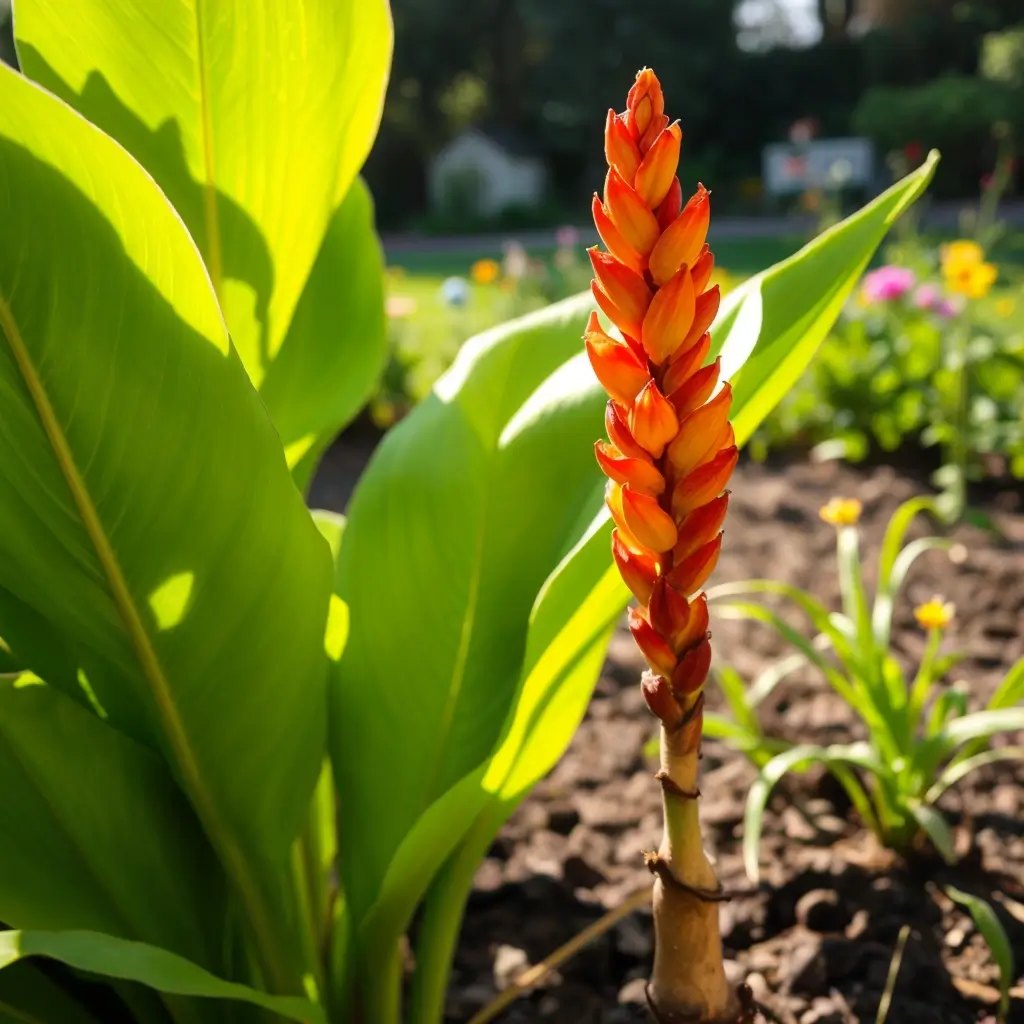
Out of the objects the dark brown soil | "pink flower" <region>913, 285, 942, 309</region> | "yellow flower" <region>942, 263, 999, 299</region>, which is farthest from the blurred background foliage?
the dark brown soil

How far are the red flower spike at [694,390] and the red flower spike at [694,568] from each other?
3.1 inches

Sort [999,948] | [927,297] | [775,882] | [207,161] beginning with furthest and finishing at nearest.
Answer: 1. [927,297]
2. [775,882]
3. [999,948]
4. [207,161]

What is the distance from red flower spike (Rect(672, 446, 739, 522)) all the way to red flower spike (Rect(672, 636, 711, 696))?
9cm

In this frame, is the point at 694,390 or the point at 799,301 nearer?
the point at 694,390

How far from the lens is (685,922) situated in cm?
75

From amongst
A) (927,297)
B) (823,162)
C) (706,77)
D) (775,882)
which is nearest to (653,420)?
(775,882)

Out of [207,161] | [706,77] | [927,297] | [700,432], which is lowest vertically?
[700,432]

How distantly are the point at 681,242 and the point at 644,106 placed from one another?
74 millimetres

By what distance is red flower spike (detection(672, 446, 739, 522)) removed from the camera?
0.59 meters

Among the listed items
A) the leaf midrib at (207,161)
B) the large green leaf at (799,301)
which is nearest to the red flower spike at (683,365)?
the large green leaf at (799,301)

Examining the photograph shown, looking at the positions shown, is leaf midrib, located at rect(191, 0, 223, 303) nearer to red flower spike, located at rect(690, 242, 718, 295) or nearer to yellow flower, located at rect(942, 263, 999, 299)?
red flower spike, located at rect(690, 242, 718, 295)

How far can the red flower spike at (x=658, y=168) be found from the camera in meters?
0.56

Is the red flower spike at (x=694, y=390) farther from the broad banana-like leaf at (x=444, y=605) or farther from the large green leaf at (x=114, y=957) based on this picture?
the large green leaf at (x=114, y=957)

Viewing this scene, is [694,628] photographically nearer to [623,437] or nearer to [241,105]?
[623,437]
